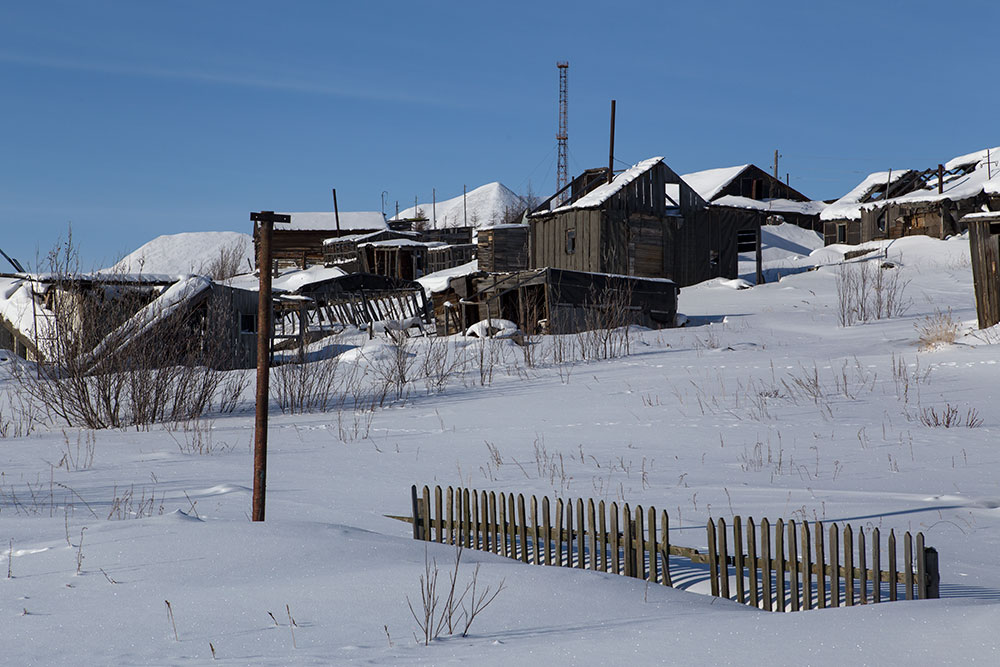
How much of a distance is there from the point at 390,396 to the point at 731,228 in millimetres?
28391

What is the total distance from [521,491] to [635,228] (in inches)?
1183

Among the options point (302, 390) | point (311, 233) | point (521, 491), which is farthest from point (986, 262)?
point (311, 233)

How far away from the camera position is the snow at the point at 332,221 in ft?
220

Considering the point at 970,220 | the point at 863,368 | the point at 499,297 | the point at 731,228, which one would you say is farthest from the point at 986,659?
the point at 731,228

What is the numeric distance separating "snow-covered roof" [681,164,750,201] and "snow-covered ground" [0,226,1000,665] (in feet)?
136

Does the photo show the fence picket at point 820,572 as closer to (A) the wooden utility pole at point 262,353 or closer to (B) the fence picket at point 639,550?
(B) the fence picket at point 639,550

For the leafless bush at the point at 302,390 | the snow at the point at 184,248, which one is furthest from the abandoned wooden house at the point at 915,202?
the snow at the point at 184,248

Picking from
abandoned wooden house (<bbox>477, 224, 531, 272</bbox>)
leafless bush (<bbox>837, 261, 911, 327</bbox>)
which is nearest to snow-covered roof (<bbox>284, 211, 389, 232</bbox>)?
abandoned wooden house (<bbox>477, 224, 531, 272</bbox>)

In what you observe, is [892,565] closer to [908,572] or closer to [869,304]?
[908,572]

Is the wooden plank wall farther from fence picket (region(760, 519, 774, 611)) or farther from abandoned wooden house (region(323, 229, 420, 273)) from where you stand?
abandoned wooden house (region(323, 229, 420, 273))

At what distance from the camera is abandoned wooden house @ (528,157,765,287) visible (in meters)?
37.8

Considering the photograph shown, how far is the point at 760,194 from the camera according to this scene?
2525 inches

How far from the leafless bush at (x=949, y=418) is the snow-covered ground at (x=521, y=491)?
0.55 ft

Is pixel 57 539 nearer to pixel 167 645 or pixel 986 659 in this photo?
pixel 167 645
